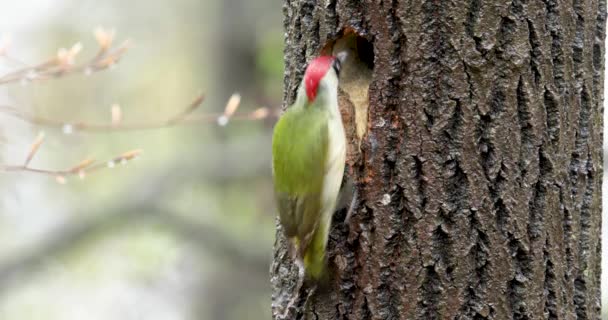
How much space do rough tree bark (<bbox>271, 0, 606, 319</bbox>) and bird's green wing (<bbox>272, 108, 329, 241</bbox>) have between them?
165 millimetres

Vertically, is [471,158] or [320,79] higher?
[320,79]

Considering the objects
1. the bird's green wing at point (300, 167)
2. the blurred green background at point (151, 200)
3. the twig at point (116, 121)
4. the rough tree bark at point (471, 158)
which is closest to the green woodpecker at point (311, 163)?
the bird's green wing at point (300, 167)

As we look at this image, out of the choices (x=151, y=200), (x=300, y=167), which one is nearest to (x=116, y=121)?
(x=300, y=167)

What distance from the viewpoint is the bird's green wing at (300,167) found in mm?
3123

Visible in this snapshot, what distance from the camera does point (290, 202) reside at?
10.4ft

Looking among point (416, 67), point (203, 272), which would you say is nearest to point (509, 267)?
point (416, 67)

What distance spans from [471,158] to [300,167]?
2.07 feet

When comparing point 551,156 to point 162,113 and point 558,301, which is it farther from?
point 162,113

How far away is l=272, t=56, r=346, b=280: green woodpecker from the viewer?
3100 mm

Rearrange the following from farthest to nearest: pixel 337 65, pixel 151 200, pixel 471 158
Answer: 1. pixel 151 200
2. pixel 337 65
3. pixel 471 158

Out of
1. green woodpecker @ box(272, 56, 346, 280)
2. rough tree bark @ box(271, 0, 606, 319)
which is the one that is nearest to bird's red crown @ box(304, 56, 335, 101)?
green woodpecker @ box(272, 56, 346, 280)

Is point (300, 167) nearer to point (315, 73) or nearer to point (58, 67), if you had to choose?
point (315, 73)

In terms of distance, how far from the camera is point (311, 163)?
318 cm

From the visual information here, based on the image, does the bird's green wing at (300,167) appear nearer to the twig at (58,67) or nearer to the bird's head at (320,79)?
the bird's head at (320,79)
